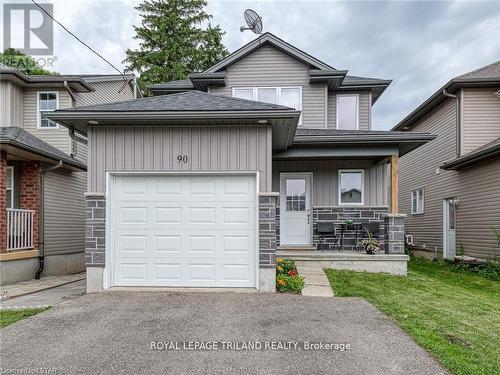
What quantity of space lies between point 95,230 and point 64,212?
18.1 feet

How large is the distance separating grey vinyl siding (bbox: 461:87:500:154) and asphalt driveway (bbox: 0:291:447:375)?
8666 mm

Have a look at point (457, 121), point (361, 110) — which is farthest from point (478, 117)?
A: point (361, 110)

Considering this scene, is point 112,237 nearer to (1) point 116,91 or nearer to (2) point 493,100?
(1) point 116,91

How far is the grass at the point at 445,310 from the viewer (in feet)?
12.8

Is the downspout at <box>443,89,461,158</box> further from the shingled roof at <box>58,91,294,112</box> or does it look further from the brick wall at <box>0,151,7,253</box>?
the brick wall at <box>0,151,7,253</box>

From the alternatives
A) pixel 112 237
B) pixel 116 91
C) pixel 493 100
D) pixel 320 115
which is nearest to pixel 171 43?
pixel 116 91

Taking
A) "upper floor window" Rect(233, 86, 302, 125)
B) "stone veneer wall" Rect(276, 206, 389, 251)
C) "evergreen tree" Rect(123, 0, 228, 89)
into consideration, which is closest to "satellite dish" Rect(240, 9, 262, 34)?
"upper floor window" Rect(233, 86, 302, 125)

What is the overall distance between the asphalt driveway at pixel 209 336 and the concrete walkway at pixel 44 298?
0.66m

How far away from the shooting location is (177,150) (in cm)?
674

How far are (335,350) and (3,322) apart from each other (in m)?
4.42

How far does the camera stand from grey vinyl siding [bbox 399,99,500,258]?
35.2 ft

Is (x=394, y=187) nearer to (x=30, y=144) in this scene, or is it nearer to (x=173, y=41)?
(x=30, y=144)

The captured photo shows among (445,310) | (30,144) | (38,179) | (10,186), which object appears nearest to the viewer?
(445,310)

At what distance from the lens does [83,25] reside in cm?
1345
